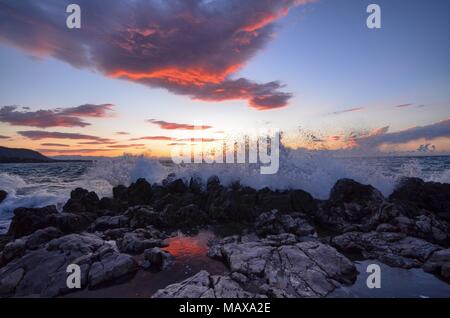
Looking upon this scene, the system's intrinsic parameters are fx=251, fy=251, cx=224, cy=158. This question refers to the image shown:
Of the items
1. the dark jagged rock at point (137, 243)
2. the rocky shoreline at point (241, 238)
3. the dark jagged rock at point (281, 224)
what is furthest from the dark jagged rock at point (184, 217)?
the dark jagged rock at point (281, 224)

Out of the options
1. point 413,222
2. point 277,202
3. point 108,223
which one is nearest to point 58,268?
point 108,223

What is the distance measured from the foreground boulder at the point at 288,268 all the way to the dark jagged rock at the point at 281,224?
2697 mm

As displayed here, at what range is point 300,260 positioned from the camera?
871 centimetres

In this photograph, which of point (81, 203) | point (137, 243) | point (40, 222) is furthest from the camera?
point (81, 203)

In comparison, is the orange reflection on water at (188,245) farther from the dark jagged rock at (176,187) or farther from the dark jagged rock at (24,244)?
the dark jagged rock at (176,187)

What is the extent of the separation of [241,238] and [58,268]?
7423 mm

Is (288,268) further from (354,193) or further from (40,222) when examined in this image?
(40,222)

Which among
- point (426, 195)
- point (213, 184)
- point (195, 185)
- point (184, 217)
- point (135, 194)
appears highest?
point (213, 184)

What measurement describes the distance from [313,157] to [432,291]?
1357cm

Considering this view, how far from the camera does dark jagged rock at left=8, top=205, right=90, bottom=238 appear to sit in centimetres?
1256

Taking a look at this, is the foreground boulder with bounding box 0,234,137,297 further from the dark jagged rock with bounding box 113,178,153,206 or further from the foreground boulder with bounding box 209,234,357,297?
the dark jagged rock with bounding box 113,178,153,206

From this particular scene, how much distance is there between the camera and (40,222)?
12789 mm
